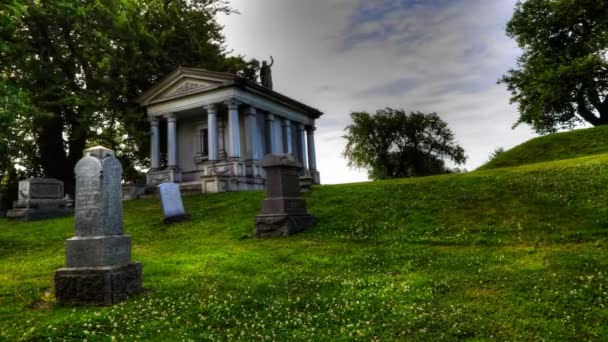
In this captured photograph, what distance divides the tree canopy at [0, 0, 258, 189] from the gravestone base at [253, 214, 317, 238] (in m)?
16.2

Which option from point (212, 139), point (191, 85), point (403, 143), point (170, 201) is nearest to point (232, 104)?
point (212, 139)

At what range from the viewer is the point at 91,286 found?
7.01 m

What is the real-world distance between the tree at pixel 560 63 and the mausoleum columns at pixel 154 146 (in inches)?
1119

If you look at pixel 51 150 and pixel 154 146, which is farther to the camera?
pixel 51 150

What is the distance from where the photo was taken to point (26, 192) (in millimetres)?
21984

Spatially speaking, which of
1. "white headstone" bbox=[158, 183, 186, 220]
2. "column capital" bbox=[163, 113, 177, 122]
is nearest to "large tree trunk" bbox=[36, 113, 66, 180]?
"column capital" bbox=[163, 113, 177, 122]

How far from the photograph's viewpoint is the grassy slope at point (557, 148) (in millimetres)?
23000

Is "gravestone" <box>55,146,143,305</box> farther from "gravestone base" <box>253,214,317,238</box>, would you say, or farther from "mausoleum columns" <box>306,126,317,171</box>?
"mausoleum columns" <box>306,126,317,171</box>

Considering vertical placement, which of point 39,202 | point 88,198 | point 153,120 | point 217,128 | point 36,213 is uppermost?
point 153,120

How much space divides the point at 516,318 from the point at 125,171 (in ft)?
106

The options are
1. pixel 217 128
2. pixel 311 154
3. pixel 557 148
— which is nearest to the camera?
pixel 557 148

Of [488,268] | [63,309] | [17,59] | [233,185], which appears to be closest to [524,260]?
[488,268]

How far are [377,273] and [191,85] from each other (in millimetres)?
22602

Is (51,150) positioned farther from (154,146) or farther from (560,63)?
(560,63)
